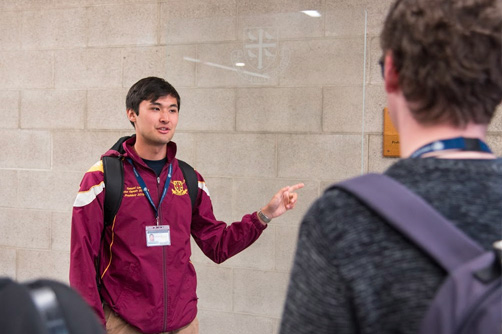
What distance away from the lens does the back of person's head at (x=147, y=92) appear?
224cm

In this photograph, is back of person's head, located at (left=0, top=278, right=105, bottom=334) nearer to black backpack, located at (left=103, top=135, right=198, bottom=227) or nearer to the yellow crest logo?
black backpack, located at (left=103, top=135, right=198, bottom=227)

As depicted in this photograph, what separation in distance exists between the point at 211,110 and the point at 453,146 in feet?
7.57

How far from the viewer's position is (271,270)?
9.27ft

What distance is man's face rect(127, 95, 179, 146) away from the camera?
85.0 inches

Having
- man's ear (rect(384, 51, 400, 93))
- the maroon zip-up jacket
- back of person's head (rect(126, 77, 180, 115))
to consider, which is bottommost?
the maroon zip-up jacket

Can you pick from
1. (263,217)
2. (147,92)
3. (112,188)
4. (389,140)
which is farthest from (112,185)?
(389,140)

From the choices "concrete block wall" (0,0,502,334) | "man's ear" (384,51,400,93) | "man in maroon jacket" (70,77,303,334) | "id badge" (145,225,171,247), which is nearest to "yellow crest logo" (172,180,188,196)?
"man in maroon jacket" (70,77,303,334)

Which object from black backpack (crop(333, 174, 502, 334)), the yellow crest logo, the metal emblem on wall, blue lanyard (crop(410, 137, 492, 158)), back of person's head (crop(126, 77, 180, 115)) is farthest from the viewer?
the metal emblem on wall

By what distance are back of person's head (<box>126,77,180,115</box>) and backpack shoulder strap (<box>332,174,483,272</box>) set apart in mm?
1733

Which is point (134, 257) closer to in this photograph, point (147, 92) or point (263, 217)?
point (263, 217)

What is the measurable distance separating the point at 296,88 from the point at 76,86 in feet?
4.63

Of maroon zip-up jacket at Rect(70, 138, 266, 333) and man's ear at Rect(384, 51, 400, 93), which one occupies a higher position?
man's ear at Rect(384, 51, 400, 93)

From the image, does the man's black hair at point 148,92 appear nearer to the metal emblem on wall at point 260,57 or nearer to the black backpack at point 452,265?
the metal emblem on wall at point 260,57

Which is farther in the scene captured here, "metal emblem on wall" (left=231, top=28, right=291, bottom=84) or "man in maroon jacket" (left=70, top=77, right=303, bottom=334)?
"metal emblem on wall" (left=231, top=28, right=291, bottom=84)
